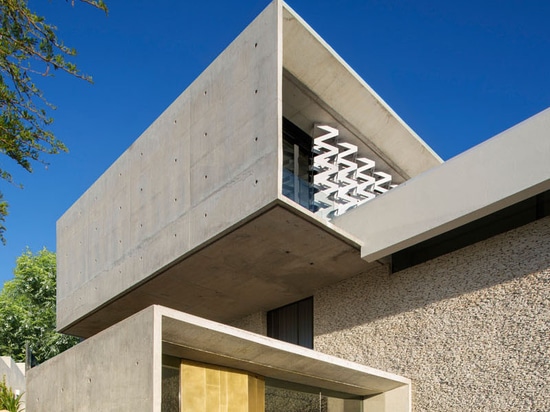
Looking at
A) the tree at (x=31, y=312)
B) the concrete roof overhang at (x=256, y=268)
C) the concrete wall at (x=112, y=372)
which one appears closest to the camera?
the concrete wall at (x=112, y=372)

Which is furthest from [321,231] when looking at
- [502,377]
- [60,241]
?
[60,241]

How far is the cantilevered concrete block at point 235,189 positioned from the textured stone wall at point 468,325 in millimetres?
1086

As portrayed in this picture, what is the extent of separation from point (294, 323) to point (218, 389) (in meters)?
5.90

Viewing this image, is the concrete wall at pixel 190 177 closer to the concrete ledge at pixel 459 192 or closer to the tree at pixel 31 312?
the concrete ledge at pixel 459 192

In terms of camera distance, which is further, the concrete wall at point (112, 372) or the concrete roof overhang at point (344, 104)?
the concrete roof overhang at point (344, 104)

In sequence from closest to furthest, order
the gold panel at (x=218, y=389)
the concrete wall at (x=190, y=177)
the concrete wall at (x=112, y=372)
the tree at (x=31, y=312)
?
the concrete wall at (x=112, y=372) < the gold panel at (x=218, y=389) < the concrete wall at (x=190, y=177) < the tree at (x=31, y=312)

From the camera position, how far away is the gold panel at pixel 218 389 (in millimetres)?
7379

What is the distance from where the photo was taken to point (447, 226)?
9.30 m

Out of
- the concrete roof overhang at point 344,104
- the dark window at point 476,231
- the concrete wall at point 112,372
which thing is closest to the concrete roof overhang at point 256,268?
the dark window at point 476,231

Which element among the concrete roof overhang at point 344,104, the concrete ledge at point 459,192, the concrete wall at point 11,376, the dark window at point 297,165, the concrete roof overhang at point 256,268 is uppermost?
the concrete roof overhang at point 344,104

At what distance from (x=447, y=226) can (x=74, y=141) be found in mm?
6576

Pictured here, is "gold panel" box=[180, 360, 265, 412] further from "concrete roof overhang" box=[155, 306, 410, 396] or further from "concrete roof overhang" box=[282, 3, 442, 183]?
"concrete roof overhang" box=[282, 3, 442, 183]

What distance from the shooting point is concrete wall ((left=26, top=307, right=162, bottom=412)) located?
6.30 meters

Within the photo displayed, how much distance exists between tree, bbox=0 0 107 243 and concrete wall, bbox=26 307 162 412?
366cm
